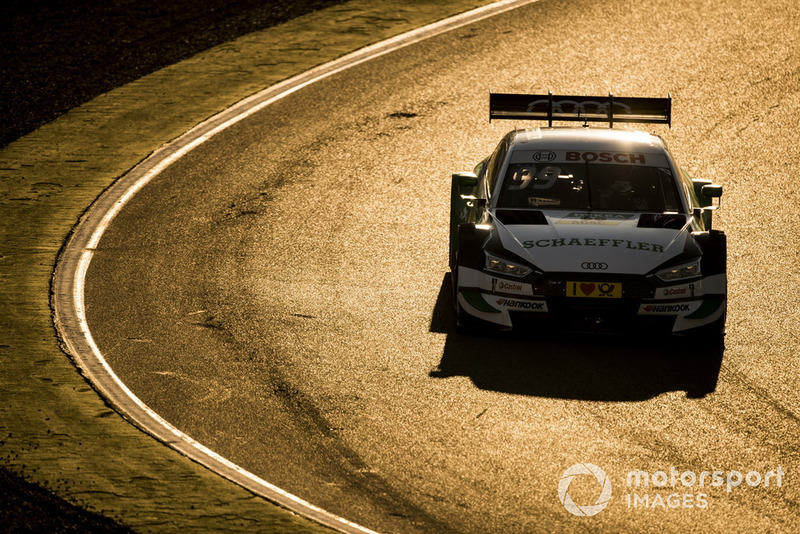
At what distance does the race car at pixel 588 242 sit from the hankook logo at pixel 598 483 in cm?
215

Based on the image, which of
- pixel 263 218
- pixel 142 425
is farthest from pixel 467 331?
pixel 263 218

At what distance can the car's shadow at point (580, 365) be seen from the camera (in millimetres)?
9887

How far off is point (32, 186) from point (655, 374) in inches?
347

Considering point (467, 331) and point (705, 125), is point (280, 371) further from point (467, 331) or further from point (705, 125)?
point (705, 125)

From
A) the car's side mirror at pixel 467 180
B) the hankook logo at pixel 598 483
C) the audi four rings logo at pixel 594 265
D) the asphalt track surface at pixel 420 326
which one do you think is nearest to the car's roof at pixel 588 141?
the car's side mirror at pixel 467 180

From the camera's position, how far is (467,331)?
1093cm

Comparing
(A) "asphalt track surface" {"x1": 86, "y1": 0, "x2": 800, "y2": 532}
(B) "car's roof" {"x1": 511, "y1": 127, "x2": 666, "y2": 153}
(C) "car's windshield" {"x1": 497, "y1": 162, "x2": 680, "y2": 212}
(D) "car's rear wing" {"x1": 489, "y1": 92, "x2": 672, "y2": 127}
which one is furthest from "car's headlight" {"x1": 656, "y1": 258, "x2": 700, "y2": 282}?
(D) "car's rear wing" {"x1": 489, "y1": 92, "x2": 672, "y2": 127}

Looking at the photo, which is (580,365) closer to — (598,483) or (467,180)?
(598,483)

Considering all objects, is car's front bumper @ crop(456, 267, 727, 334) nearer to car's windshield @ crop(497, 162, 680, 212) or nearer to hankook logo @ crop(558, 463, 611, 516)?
car's windshield @ crop(497, 162, 680, 212)

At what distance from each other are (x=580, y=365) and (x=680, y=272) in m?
1.18

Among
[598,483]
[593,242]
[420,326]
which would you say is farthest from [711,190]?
[598,483]

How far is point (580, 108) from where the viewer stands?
13.5 meters

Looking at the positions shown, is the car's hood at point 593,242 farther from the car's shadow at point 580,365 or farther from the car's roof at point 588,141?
the car's roof at point 588,141

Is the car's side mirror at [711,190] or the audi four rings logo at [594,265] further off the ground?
the car's side mirror at [711,190]
